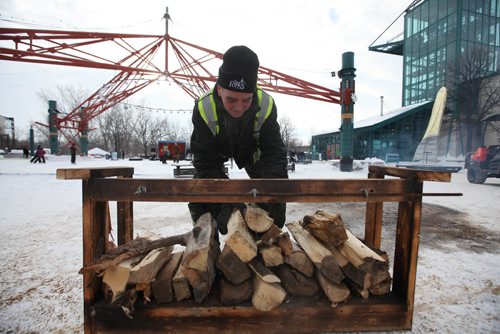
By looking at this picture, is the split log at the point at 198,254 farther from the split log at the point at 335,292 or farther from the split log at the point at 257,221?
the split log at the point at 335,292

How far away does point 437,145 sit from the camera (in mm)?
19688

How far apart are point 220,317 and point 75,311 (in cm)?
116

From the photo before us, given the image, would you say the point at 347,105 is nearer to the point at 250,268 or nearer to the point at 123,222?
the point at 123,222

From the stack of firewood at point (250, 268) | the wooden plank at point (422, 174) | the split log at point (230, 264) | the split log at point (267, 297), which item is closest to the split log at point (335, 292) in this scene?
the stack of firewood at point (250, 268)

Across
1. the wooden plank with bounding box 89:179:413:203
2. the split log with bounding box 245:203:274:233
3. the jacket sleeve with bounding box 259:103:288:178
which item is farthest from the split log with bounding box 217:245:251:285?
the jacket sleeve with bounding box 259:103:288:178

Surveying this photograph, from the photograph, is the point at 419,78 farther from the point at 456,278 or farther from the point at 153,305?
the point at 153,305

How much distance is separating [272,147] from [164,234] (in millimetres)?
2074

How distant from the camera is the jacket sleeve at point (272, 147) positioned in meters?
2.22

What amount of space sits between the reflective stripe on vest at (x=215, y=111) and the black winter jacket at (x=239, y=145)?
3cm

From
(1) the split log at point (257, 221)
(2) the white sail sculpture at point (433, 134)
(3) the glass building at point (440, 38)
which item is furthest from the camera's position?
(3) the glass building at point (440, 38)

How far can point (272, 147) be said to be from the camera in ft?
7.52

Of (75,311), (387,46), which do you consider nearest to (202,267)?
(75,311)

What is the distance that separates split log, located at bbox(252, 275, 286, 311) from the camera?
4.50 ft

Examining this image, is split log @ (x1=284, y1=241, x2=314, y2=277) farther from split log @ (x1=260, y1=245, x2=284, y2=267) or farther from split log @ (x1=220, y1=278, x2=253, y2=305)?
split log @ (x1=220, y1=278, x2=253, y2=305)
